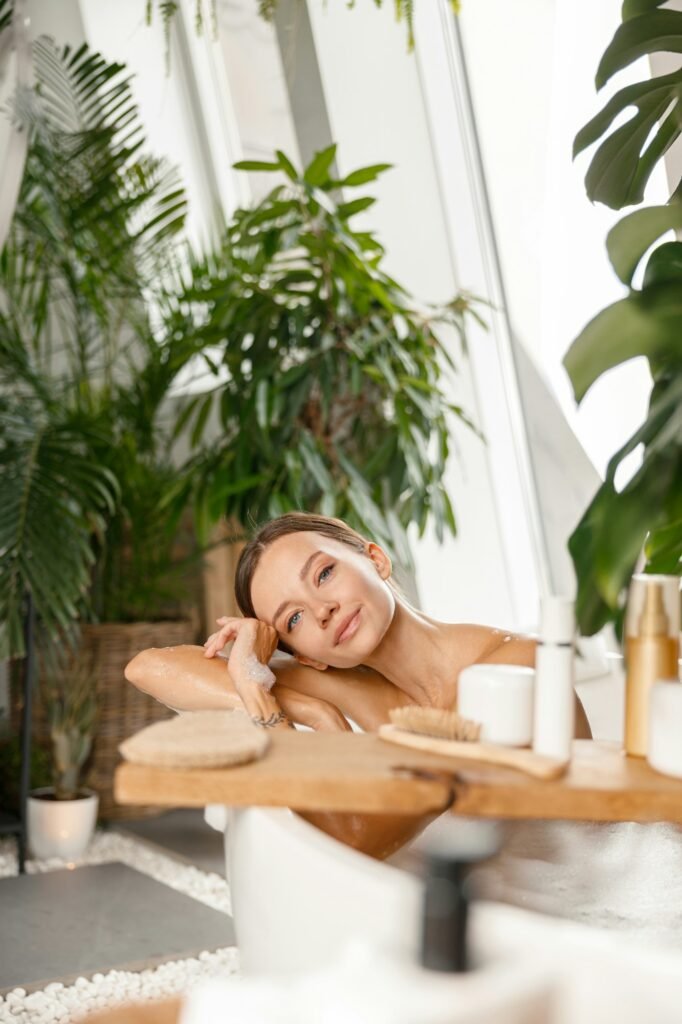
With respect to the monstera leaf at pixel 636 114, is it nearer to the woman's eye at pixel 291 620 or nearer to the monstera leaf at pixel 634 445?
the monstera leaf at pixel 634 445

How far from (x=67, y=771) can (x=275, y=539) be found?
7.28ft

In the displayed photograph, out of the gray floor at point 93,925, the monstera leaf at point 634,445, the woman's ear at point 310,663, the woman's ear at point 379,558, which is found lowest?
the gray floor at point 93,925

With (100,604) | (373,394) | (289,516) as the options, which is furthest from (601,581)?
(100,604)

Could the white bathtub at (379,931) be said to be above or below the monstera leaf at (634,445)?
below

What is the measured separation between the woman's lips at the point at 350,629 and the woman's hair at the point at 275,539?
0.51ft

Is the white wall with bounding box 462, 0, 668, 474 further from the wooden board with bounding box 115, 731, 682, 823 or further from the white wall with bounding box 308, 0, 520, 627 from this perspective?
the wooden board with bounding box 115, 731, 682, 823

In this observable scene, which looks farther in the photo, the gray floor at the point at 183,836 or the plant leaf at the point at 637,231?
the gray floor at the point at 183,836

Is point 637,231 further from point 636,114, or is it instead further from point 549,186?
point 549,186

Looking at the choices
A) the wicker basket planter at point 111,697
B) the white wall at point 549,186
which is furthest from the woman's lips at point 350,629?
the white wall at point 549,186

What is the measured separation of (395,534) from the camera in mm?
3666

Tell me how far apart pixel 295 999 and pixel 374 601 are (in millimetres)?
1030

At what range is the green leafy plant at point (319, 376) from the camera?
3.52 metres

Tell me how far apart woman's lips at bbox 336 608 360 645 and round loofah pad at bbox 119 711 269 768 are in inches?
24.8

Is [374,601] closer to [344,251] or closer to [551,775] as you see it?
[551,775]
